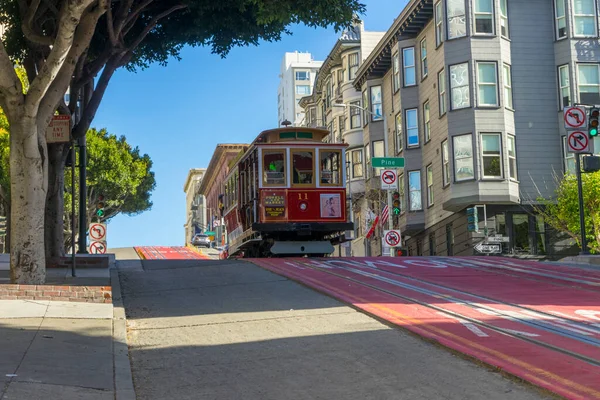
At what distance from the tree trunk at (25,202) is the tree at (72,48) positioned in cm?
2

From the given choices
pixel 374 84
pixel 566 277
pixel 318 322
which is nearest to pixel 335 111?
pixel 374 84

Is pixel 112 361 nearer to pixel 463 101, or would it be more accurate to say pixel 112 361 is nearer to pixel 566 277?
pixel 566 277

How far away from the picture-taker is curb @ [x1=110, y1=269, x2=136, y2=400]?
8.07 m

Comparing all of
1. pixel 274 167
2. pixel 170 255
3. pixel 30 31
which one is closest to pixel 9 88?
pixel 30 31

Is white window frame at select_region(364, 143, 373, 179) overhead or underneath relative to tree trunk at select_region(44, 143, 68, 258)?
overhead

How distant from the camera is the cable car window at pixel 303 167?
84.4 ft

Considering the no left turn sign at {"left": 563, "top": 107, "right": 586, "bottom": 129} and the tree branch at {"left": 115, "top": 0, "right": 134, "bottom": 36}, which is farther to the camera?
the no left turn sign at {"left": 563, "top": 107, "right": 586, "bottom": 129}

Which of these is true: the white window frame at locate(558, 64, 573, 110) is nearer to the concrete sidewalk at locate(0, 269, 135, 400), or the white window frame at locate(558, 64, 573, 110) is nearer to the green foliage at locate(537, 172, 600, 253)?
the green foliage at locate(537, 172, 600, 253)

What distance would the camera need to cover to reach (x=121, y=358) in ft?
31.4

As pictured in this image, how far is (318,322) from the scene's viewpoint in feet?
39.2

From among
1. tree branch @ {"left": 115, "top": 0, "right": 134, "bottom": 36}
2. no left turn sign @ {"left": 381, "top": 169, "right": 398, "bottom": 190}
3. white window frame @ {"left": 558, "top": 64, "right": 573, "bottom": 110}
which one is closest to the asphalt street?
tree branch @ {"left": 115, "top": 0, "right": 134, "bottom": 36}

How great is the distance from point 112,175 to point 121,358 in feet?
181

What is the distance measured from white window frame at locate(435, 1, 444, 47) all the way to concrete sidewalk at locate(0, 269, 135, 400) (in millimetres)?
29217

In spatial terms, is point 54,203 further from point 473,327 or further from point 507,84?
point 507,84
